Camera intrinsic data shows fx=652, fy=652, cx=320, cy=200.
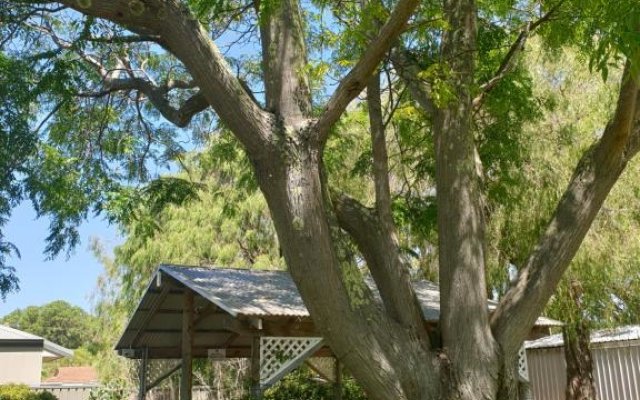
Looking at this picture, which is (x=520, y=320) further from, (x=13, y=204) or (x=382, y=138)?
(x=13, y=204)

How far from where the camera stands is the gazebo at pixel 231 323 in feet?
28.1

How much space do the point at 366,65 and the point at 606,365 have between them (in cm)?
1295

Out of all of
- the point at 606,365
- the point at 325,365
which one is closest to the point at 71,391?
the point at 325,365

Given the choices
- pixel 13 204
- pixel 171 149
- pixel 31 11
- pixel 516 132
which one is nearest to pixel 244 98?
pixel 31 11

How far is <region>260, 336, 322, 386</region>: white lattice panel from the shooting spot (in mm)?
8516

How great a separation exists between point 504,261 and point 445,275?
21.4 feet

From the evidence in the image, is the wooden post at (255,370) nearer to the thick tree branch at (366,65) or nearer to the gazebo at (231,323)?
the gazebo at (231,323)

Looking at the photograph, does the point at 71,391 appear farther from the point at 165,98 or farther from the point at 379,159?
the point at 379,159

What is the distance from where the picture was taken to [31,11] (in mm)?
7137

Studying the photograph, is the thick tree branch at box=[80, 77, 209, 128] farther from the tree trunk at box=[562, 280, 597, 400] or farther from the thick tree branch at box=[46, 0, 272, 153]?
the tree trunk at box=[562, 280, 597, 400]

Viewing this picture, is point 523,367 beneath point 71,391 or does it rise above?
above

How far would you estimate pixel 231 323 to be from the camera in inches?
366

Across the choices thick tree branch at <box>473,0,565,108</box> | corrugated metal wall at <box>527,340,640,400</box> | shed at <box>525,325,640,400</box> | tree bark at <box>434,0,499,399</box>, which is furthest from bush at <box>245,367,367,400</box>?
tree bark at <box>434,0,499,399</box>

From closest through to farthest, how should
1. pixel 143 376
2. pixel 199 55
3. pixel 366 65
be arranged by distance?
pixel 366 65, pixel 199 55, pixel 143 376
